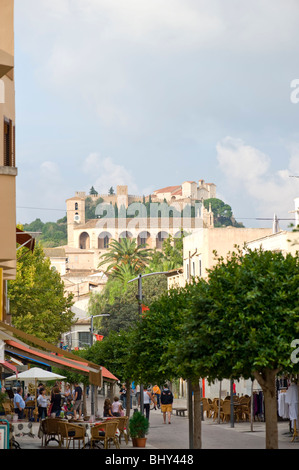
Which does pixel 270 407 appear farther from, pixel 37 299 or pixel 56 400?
pixel 37 299

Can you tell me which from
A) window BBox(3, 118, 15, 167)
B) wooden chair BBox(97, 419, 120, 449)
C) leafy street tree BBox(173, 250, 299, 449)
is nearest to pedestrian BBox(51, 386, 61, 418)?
wooden chair BBox(97, 419, 120, 449)

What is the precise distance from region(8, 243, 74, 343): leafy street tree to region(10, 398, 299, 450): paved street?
13.5 m

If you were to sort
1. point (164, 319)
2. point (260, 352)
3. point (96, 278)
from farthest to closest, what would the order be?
point (96, 278), point (164, 319), point (260, 352)

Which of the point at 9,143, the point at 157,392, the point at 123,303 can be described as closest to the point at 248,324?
the point at 9,143

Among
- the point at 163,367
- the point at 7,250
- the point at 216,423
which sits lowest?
the point at 216,423

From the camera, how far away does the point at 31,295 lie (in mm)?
54469

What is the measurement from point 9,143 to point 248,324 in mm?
9830

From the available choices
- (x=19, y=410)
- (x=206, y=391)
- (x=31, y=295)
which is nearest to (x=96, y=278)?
(x=206, y=391)

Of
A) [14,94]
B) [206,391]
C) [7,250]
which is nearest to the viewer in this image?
[7,250]

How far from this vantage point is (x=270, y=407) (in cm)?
1706

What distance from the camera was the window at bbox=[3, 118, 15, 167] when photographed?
76.7ft
